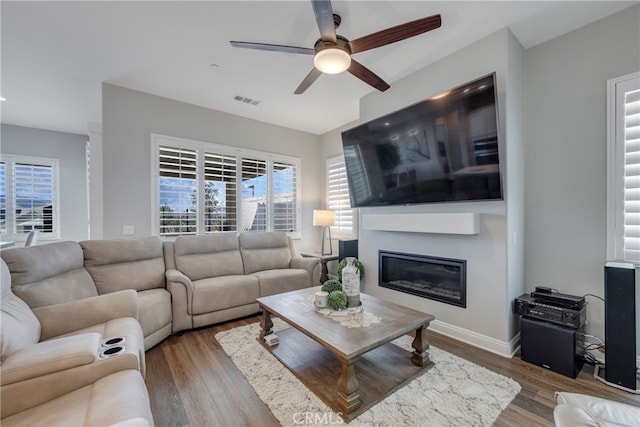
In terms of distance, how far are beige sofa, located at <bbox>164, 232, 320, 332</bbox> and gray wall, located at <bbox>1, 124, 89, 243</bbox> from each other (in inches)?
138

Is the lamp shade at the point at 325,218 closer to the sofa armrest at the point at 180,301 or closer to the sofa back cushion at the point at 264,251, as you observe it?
the sofa back cushion at the point at 264,251

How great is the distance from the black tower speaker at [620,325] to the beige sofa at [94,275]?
11.9ft

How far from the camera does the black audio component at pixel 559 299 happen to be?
2.22 m

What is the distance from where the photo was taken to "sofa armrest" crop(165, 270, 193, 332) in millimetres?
2863

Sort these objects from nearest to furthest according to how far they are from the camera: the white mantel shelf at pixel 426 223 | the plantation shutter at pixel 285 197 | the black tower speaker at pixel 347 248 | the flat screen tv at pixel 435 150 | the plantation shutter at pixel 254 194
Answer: the flat screen tv at pixel 435 150, the white mantel shelf at pixel 426 223, the black tower speaker at pixel 347 248, the plantation shutter at pixel 254 194, the plantation shutter at pixel 285 197

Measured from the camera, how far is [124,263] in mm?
2947

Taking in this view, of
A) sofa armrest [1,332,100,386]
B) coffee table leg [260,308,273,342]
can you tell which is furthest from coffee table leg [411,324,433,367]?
sofa armrest [1,332,100,386]

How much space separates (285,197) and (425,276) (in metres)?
2.95

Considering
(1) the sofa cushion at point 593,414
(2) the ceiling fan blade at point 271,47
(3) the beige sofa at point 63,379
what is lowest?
(1) the sofa cushion at point 593,414

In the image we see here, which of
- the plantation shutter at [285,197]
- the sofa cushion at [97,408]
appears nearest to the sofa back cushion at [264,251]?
the plantation shutter at [285,197]

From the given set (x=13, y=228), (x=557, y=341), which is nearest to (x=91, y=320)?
(x=557, y=341)

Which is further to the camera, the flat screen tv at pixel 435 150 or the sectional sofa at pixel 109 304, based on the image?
the flat screen tv at pixel 435 150

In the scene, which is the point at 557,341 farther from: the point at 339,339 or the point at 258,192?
the point at 258,192

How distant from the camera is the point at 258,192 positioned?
4852 millimetres
